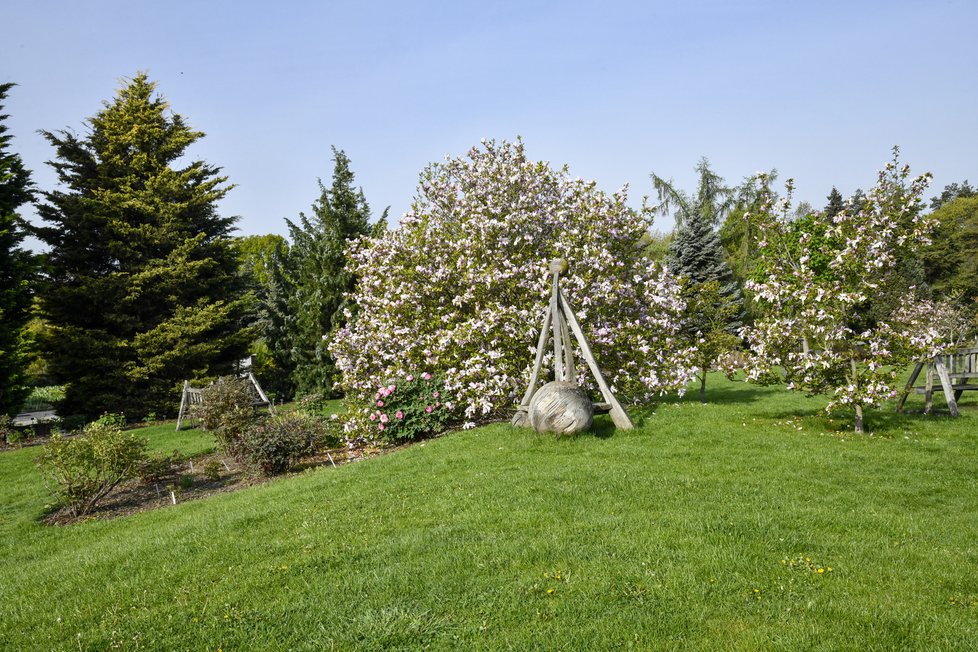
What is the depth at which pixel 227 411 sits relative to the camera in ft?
44.3

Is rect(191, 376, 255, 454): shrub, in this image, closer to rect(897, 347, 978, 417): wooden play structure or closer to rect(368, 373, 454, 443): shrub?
rect(368, 373, 454, 443): shrub

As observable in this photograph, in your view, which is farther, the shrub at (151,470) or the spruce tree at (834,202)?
the spruce tree at (834,202)

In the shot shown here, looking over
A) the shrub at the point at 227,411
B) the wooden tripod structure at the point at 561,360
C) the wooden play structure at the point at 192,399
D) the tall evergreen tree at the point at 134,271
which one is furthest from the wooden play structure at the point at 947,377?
the tall evergreen tree at the point at 134,271

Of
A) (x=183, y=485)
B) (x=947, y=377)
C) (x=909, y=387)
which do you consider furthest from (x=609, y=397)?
(x=183, y=485)

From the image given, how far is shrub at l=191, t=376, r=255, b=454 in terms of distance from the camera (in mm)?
12320

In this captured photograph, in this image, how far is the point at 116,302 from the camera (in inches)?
837

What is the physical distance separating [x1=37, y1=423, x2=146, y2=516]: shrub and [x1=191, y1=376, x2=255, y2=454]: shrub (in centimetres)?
259

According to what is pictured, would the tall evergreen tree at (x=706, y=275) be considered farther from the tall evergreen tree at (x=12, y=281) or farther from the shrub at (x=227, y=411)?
the tall evergreen tree at (x=12, y=281)

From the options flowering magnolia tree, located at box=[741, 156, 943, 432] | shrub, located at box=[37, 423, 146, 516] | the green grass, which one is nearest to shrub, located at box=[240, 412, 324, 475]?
the green grass

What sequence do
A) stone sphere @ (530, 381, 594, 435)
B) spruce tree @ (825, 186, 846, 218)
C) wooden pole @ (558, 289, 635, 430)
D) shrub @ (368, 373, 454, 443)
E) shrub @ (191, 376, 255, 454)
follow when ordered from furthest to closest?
spruce tree @ (825, 186, 846, 218) < shrub @ (191, 376, 255, 454) < shrub @ (368, 373, 454, 443) < wooden pole @ (558, 289, 635, 430) < stone sphere @ (530, 381, 594, 435)

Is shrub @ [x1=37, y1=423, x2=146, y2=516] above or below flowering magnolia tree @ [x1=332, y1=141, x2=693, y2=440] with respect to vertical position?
below

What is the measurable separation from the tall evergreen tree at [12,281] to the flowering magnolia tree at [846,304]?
20.8 m

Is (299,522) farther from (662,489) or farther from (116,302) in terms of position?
(116,302)

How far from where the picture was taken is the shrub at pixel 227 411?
40.4ft
